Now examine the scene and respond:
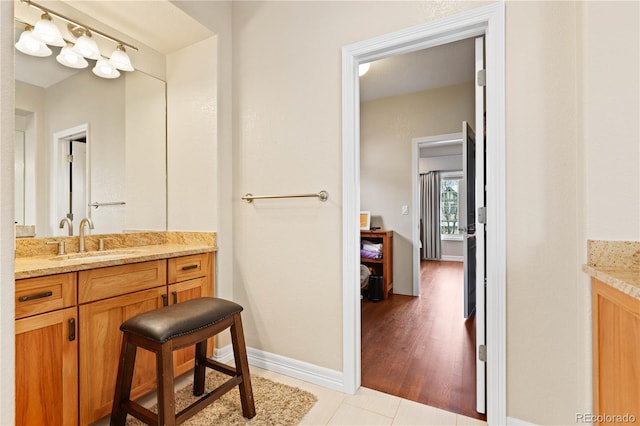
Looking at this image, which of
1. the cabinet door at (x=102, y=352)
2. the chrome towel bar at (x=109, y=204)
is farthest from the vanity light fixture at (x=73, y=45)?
the cabinet door at (x=102, y=352)

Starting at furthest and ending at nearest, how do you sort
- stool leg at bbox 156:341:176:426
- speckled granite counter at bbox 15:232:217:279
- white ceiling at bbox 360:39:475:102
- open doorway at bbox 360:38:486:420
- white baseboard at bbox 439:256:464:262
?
white baseboard at bbox 439:256:464:262 < white ceiling at bbox 360:39:475:102 < open doorway at bbox 360:38:486:420 < speckled granite counter at bbox 15:232:217:279 < stool leg at bbox 156:341:176:426

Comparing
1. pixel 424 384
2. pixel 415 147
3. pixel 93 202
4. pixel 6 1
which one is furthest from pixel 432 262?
pixel 6 1

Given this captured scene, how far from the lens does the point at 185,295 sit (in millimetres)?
1940

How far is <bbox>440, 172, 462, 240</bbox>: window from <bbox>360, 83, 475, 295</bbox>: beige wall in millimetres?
3877

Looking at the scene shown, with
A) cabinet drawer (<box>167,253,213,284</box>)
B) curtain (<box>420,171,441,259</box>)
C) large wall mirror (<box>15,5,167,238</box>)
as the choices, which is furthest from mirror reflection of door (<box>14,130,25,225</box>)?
curtain (<box>420,171,441,259</box>)

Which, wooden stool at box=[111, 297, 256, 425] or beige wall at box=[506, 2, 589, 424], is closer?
wooden stool at box=[111, 297, 256, 425]

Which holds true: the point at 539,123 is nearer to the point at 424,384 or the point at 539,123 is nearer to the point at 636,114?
the point at 636,114

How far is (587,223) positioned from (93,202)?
2767 mm

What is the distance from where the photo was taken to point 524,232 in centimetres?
142

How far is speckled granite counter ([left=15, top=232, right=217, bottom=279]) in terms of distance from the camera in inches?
52.3

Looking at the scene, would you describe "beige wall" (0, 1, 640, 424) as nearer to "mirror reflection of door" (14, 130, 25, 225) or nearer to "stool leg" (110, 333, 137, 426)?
"stool leg" (110, 333, 137, 426)

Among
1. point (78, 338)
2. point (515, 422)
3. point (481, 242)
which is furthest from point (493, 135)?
point (78, 338)

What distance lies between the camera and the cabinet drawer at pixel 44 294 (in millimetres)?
1201

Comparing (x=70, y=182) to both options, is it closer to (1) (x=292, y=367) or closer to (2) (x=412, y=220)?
(1) (x=292, y=367)
